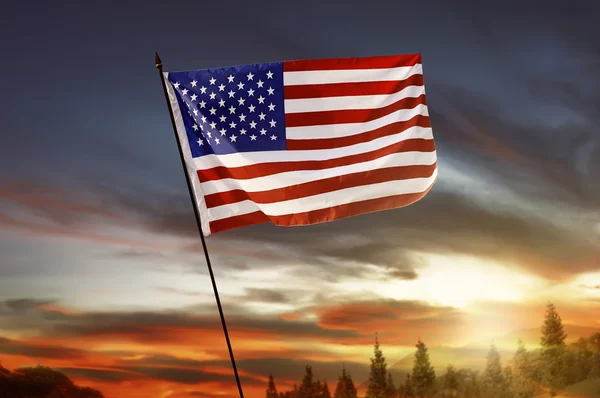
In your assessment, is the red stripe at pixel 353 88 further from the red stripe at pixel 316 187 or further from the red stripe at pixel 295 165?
the red stripe at pixel 316 187

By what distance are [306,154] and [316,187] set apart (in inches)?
34.0

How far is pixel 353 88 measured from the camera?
1697 cm

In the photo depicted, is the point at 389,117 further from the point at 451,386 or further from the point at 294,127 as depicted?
the point at 451,386

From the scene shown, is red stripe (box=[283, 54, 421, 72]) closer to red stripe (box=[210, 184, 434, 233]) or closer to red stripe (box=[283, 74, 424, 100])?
red stripe (box=[283, 74, 424, 100])

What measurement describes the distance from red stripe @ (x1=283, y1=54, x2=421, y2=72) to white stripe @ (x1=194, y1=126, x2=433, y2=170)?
5.12ft

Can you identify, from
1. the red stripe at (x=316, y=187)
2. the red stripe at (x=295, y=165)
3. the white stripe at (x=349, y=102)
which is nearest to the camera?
the red stripe at (x=316, y=187)

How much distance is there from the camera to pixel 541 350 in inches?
6486

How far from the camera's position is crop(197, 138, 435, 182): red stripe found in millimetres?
16688

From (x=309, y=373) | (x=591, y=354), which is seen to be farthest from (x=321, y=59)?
(x=591, y=354)

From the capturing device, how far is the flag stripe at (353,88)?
55.6ft

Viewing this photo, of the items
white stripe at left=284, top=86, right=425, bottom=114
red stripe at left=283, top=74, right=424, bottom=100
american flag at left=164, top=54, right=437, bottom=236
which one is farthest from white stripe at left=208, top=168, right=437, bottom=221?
red stripe at left=283, top=74, right=424, bottom=100

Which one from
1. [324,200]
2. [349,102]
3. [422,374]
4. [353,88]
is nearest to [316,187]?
[324,200]

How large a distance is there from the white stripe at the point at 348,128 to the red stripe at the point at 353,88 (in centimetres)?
57

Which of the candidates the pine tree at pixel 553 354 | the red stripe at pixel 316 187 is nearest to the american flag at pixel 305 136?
the red stripe at pixel 316 187
